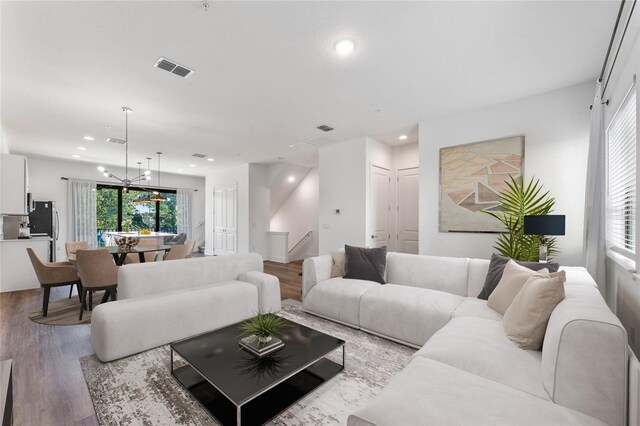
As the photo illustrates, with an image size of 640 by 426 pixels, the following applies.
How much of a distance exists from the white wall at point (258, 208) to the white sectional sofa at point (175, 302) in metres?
4.31

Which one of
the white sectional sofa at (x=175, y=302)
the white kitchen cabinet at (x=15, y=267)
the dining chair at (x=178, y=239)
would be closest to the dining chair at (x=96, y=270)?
the white sectional sofa at (x=175, y=302)

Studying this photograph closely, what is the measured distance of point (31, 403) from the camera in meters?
1.82

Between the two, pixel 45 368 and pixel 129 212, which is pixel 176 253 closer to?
pixel 45 368

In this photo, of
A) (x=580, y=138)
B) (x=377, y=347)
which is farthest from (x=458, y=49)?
(x=377, y=347)

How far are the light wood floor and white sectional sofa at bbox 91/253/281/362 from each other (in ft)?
0.94

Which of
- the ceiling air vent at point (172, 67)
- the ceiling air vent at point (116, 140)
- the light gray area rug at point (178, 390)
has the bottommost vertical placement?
the light gray area rug at point (178, 390)

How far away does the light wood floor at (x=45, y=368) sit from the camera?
1.71 m

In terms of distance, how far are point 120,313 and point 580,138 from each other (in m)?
5.26

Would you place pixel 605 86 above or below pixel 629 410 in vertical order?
above

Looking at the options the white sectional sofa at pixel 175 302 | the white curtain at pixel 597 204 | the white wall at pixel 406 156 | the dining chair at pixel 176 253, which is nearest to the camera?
the white sectional sofa at pixel 175 302

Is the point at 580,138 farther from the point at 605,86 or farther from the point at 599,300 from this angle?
the point at 599,300

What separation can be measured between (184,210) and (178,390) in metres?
8.95

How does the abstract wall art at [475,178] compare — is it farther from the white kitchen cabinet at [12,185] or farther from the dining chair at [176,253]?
the white kitchen cabinet at [12,185]

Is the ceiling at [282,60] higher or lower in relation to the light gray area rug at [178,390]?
higher
